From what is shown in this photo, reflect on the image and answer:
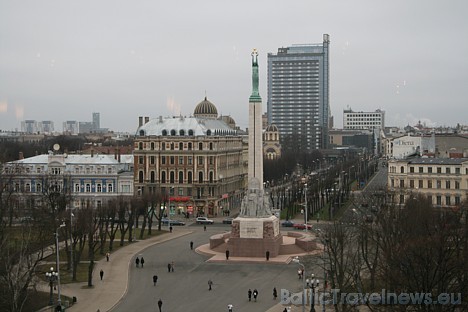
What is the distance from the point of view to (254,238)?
2463 inches

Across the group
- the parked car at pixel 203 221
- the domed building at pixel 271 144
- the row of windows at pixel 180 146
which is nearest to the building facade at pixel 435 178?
the parked car at pixel 203 221

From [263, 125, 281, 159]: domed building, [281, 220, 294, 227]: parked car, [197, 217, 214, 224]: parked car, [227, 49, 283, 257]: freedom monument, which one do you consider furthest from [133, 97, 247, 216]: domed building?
[263, 125, 281, 159]: domed building

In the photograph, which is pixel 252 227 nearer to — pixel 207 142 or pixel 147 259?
pixel 147 259

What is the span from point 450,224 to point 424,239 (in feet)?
32.9

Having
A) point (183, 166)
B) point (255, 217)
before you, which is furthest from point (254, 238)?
point (183, 166)

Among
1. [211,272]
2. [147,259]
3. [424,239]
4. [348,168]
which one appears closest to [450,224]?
[424,239]

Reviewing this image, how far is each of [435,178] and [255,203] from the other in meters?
27.2

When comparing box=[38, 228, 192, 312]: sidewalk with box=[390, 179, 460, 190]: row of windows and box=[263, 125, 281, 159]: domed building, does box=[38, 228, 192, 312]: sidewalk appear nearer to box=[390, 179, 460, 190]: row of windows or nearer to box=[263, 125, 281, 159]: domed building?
box=[390, 179, 460, 190]: row of windows

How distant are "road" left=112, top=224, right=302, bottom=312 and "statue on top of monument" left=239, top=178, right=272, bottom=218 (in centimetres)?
637

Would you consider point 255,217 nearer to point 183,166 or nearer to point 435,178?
point 435,178

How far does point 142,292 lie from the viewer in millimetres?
46750

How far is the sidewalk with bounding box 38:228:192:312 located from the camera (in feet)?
141

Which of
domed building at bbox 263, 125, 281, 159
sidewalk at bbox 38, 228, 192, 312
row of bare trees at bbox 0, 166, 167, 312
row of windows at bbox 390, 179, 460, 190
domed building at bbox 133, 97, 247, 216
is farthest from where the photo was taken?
domed building at bbox 263, 125, 281, 159

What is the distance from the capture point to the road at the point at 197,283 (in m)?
43.2
